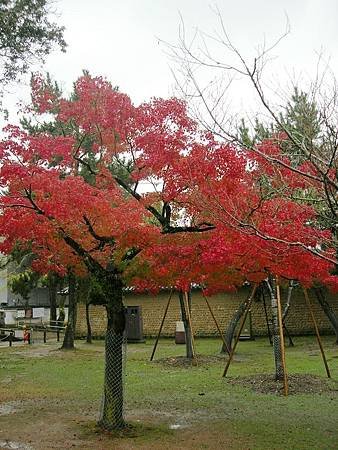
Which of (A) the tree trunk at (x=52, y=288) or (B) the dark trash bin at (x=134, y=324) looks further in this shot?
(A) the tree trunk at (x=52, y=288)

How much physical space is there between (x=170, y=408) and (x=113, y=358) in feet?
7.05

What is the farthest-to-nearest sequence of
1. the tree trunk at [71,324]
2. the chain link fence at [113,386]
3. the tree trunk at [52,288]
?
the tree trunk at [52,288] < the tree trunk at [71,324] < the chain link fence at [113,386]

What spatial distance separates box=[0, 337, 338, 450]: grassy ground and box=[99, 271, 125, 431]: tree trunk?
30 cm

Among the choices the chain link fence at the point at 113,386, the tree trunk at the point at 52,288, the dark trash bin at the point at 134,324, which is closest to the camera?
the chain link fence at the point at 113,386

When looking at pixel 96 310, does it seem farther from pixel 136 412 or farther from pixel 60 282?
pixel 136 412

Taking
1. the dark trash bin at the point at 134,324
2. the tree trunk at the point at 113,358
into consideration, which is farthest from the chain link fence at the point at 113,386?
the dark trash bin at the point at 134,324

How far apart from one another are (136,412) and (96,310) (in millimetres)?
19841

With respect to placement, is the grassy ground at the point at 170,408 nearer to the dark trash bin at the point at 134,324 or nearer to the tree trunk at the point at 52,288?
the dark trash bin at the point at 134,324

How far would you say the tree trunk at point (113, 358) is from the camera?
790 centimetres

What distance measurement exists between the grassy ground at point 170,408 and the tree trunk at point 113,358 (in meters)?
0.30

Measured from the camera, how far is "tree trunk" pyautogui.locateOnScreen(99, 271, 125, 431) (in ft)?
25.9

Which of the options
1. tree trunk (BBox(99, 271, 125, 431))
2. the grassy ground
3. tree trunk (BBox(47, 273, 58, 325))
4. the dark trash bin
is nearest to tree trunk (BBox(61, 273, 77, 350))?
the dark trash bin

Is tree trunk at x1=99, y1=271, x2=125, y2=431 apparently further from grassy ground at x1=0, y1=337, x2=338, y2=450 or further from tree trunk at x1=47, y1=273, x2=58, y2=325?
tree trunk at x1=47, y1=273, x2=58, y2=325

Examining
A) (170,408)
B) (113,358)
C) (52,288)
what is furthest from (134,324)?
(113,358)
